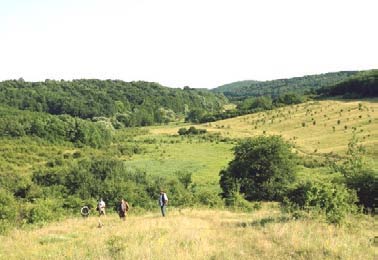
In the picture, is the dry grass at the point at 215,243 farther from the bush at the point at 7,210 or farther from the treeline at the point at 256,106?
the treeline at the point at 256,106

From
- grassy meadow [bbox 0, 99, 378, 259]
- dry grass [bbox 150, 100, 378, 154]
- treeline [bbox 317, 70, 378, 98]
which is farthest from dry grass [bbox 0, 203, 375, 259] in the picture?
treeline [bbox 317, 70, 378, 98]

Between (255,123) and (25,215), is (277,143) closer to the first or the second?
(25,215)

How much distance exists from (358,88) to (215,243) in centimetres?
10868

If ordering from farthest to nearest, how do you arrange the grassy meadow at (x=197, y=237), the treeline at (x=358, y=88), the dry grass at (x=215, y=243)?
1. the treeline at (x=358, y=88)
2. the grassy meadow at (x=197, y=237)
3. the dry grass at (x=215, y=243)

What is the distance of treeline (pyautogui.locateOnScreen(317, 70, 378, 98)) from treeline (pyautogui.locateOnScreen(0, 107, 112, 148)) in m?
60.6

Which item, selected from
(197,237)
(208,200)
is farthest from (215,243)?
(208,200)

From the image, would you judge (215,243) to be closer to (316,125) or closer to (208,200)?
(208,200)

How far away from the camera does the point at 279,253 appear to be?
476 inches

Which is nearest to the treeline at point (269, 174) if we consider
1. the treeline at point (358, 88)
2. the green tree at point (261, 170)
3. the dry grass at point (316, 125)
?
the green tree at point (261, 170)

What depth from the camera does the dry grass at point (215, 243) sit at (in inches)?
468

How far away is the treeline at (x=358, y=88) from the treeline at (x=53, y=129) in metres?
60.6

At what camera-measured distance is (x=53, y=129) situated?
351 feet

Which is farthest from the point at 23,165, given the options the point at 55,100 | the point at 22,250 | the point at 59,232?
the point at 55,100

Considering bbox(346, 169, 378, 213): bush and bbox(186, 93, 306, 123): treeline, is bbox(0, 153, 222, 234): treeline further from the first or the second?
bbox(186, 93, 306, 123): treeline
